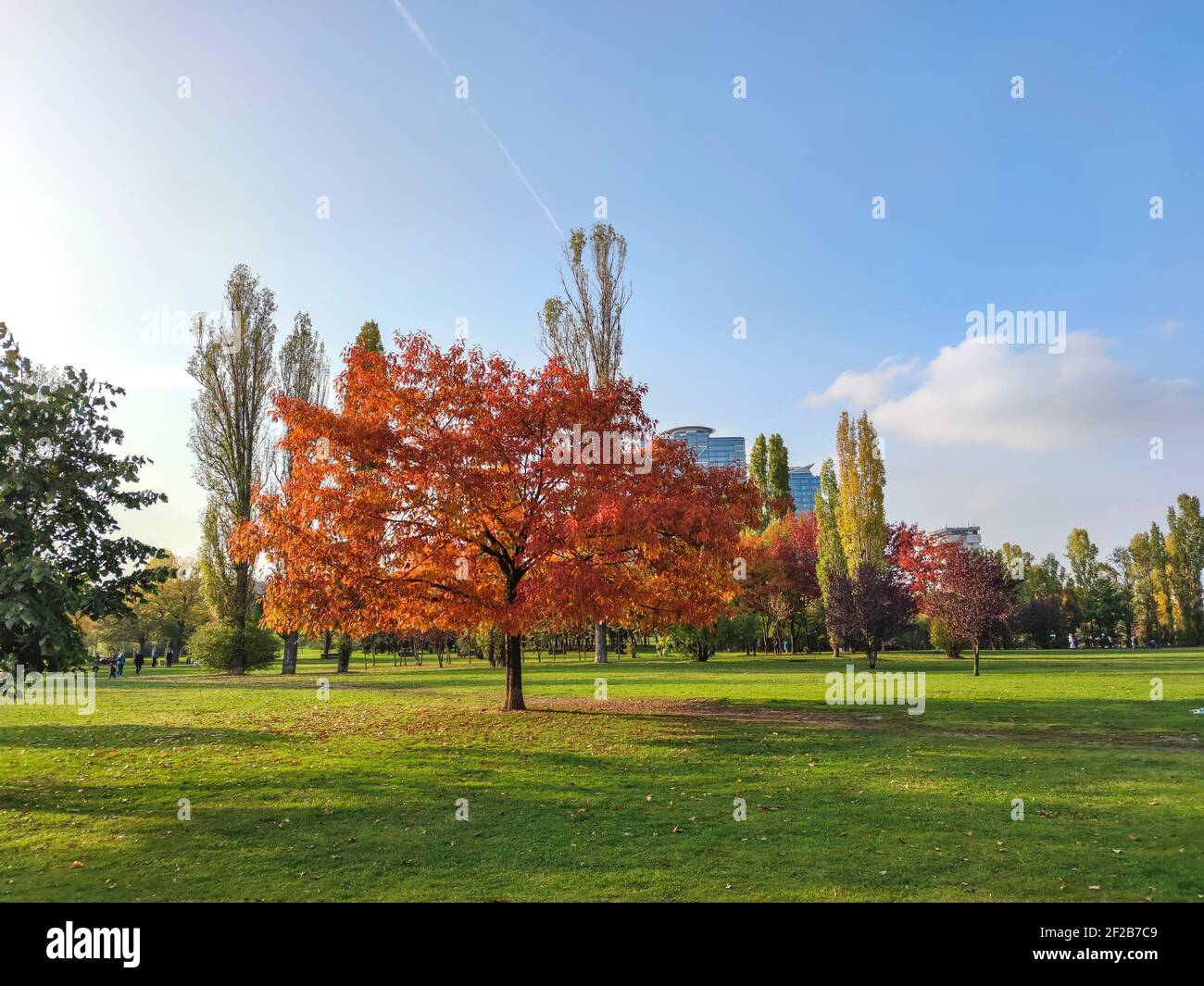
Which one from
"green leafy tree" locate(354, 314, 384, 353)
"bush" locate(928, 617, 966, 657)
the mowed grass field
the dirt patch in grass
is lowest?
"bush" locate(928, 617, 966, 657)

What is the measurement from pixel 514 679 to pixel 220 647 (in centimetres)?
2581

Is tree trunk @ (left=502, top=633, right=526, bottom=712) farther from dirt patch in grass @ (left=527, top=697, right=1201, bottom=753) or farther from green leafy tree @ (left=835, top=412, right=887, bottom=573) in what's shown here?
green leafy tree @ (left=835, top=412, right=887, bottom=573)

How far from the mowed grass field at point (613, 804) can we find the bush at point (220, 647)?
19.7 metres

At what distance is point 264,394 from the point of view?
40312 mm

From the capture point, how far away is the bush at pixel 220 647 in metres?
38.8

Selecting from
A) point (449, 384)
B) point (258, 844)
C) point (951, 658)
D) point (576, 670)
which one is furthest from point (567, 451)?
point (951, 658)

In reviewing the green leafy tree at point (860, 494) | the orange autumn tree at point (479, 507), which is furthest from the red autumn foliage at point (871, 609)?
the orange autumn tree at point (479, 507)

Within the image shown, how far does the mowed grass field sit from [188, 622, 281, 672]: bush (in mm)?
19748

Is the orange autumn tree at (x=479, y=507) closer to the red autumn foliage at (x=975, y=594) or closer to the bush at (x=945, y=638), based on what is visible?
the red autumn foliage at (x=975, y=594)

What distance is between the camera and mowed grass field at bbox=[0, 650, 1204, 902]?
262 inches

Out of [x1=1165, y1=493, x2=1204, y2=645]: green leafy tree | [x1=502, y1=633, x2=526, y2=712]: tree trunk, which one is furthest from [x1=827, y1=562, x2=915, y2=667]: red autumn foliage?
[x1=1165, y1=493, x2=1204, y2=645]: green leafy tree

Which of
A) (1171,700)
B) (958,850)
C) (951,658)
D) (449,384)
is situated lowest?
(951,658)
